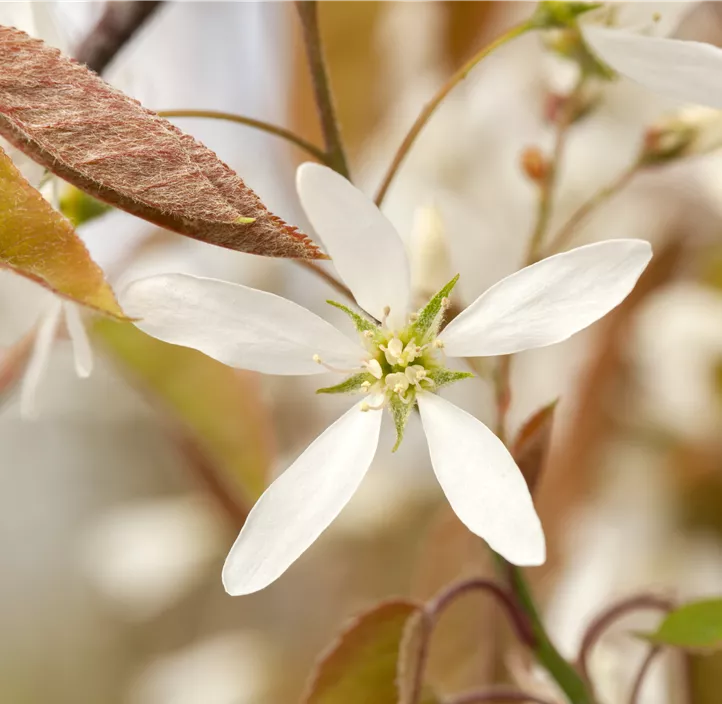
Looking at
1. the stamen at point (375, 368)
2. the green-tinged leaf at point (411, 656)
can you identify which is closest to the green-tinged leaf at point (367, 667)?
the green-tinged leaf at point (411, 656)

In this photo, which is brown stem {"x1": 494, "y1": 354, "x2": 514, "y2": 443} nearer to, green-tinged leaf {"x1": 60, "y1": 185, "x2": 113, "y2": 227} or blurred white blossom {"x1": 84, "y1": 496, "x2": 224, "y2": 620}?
green-tinged leaf {"x1": 60, "y1": 185, "x2": 113, "y2": 227}

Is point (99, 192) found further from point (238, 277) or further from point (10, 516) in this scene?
point (10, 516)

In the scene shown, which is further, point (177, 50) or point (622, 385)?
point (177, 50)

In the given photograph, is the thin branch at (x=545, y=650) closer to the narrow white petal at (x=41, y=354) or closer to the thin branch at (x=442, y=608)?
the thin branch at (x=442, y=608)

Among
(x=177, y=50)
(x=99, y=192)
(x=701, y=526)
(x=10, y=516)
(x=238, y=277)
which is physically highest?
(x=177, y=50)

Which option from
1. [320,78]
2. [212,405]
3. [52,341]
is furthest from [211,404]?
[320,78]

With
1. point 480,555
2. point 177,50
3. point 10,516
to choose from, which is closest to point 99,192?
point 480,555
